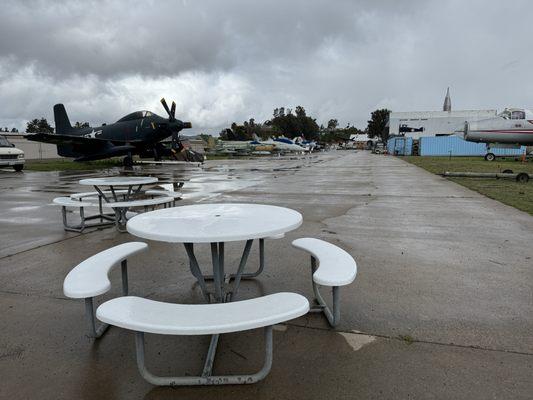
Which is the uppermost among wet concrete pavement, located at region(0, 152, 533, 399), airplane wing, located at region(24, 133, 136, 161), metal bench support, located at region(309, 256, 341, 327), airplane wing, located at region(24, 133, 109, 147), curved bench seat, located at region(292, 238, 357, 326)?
airplane wing, located at region(24, 133, 109, 147)

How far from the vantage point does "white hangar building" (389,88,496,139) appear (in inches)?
2822

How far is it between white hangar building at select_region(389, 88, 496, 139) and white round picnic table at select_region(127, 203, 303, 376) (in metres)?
72.9

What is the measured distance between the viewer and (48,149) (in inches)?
1996

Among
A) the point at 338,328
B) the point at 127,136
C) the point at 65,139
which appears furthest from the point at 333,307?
the point at 127,136

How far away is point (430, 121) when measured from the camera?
243 ft

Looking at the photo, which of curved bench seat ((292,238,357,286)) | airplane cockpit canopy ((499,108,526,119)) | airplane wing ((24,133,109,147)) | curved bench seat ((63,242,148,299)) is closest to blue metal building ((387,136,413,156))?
airplane cockpit canopy ((499,108,526,119))

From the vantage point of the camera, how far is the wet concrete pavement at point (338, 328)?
2242mm

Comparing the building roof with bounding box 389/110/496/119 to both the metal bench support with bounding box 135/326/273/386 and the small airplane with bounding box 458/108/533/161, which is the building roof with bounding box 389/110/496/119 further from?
the metal bench support with bounding box 135/326/273/386

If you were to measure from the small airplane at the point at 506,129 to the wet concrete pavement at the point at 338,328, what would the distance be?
1607 centimetres

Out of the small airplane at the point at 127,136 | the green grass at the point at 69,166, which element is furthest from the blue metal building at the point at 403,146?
the green grass at the point at 69,166

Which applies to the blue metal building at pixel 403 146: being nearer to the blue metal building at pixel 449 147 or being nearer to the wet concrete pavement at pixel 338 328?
the blue metal building at pixel 449 147

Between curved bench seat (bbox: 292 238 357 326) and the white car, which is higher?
the white car

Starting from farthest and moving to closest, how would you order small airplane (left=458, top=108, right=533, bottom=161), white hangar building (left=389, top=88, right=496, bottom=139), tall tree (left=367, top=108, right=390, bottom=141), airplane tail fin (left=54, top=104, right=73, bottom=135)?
tall tree (left=367, top=108, right=390, bottom=141) → white hangar building (left=389, top=88, right=496, bottom=139) → airplane tail fin (left=54, top=104, right=73, bottom=135) → small airplane (left=458, top=108, right=533, bottom=161)

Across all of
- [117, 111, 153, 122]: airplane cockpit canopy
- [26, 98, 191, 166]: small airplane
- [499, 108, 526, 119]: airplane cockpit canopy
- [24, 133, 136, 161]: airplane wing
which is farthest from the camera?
[117, 111, 153, 122]: airplane cockpit canopy
